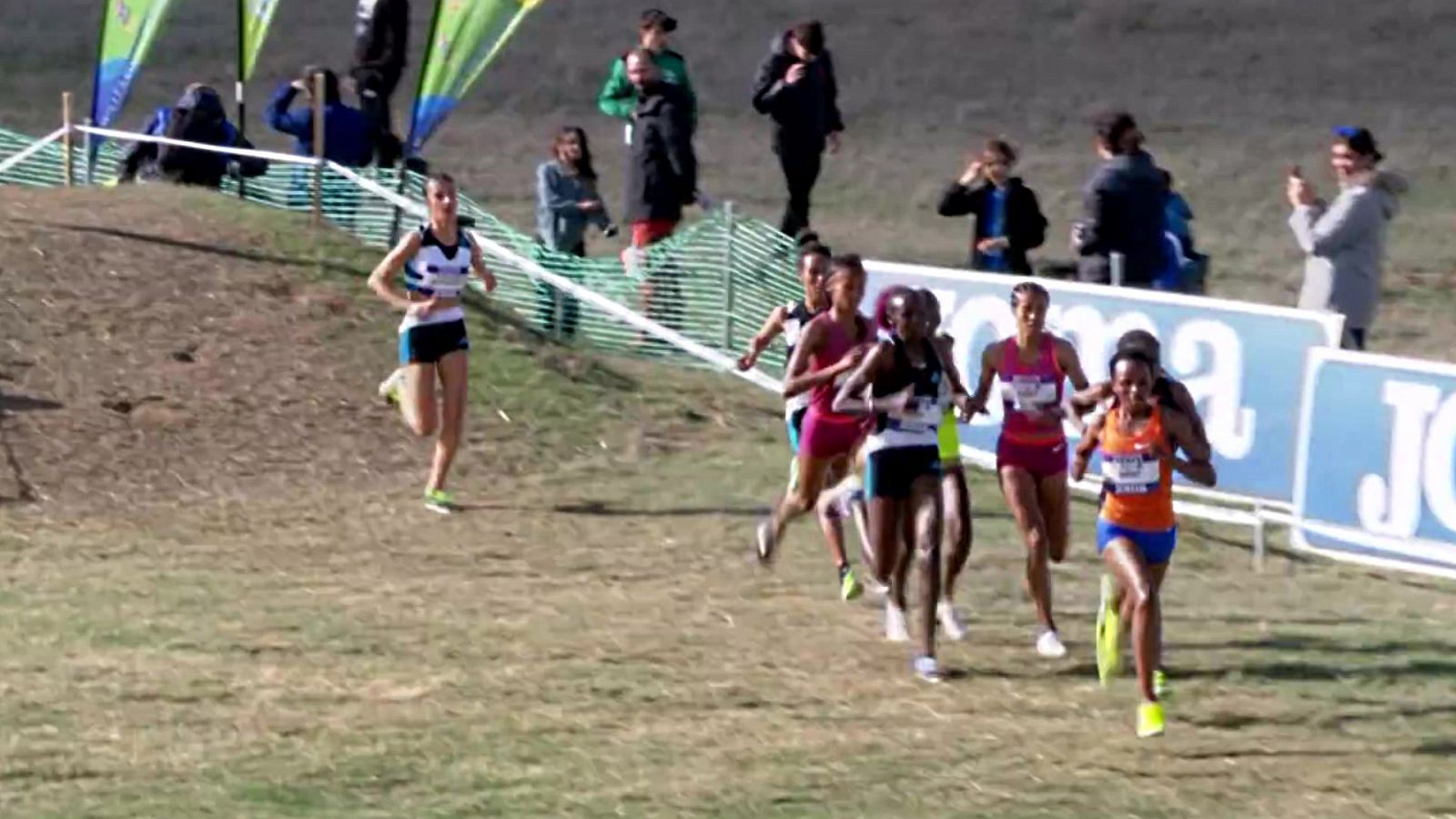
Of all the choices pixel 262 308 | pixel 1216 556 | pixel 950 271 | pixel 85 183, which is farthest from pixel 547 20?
pixel 1216 556

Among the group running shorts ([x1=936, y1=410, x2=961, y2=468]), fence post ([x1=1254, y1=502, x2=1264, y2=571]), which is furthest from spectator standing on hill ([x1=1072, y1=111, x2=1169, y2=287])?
running shorts ([x1=936, y1=410, x2=961, y2=468])

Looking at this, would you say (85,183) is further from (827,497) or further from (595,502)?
(827,497)

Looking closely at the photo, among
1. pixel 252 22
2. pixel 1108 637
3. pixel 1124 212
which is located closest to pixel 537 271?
pixel 252 22

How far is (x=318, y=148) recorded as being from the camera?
19.0m

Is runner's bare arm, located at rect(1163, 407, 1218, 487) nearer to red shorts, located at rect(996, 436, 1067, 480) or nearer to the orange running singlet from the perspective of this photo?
the orange running singlet

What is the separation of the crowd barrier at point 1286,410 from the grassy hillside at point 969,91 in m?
6.41

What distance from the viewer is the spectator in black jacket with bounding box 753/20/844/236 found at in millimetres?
19328

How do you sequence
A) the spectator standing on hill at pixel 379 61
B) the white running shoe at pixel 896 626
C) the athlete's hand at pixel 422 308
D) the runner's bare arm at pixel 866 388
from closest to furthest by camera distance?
the runner's bare arm at pixel 866 388 < the white running shoe at pixel 896 626 < the athlete's hand at pixel 422 308 < the spectator standing on hill at pixel 379 61

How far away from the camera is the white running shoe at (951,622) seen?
12.0 m

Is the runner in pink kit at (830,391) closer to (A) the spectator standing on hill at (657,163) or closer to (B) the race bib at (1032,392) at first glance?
(B) the race bib at (1032,392)

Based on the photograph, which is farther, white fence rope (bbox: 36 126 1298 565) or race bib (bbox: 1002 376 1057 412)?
white fence rope (bbox: 36 126 1298 565)

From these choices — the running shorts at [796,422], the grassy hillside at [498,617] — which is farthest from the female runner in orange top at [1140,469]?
the running shorts at [796,422]

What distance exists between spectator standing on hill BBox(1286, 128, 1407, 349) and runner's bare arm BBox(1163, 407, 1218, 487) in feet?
15.1

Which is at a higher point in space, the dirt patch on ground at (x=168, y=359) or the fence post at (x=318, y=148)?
the fence post at (x=318, y=148)
